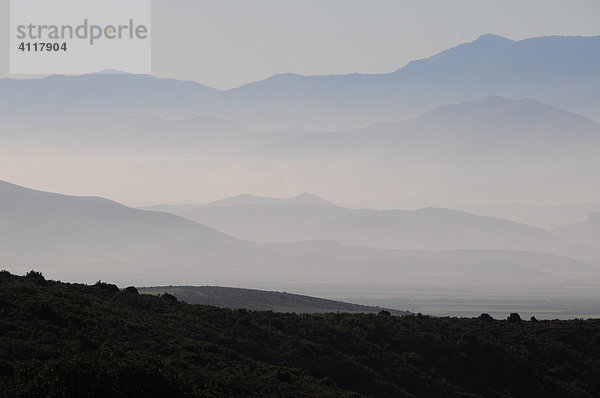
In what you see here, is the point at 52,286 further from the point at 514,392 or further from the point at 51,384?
the point at 514,392

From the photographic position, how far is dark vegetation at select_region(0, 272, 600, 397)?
44969 mm

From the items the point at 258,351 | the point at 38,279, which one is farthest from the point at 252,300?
the point at 258,351

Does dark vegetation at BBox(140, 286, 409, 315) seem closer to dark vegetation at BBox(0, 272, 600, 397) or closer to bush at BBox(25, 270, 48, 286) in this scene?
dark vegetation at BBox(0, 272, 600, 397)

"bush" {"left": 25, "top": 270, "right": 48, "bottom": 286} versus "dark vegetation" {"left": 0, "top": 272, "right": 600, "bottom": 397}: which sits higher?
"bush" {"left": 25, "top": 270, "right": 48, "bottom": 286}

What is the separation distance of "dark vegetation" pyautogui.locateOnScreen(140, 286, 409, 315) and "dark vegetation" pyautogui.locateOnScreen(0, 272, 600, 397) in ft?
154

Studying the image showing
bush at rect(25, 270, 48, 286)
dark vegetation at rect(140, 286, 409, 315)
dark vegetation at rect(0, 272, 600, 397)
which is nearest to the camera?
dark vegetation at rect(0, 272, 600, 397)

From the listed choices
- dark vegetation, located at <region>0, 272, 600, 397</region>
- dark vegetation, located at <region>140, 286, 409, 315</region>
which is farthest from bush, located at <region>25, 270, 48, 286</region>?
dark vegetation, located at <region>140, 286, 409, 315</region>

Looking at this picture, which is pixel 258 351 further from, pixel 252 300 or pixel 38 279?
pixel 252 300

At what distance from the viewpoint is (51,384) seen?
135 feet

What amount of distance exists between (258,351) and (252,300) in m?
76.3

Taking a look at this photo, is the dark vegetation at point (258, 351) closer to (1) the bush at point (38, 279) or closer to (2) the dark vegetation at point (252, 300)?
(1) the bush at point (38, 279)

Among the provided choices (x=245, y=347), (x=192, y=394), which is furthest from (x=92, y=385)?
(x=245, y=347)

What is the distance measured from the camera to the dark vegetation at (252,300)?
A: 137m

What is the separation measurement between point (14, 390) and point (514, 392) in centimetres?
4572
